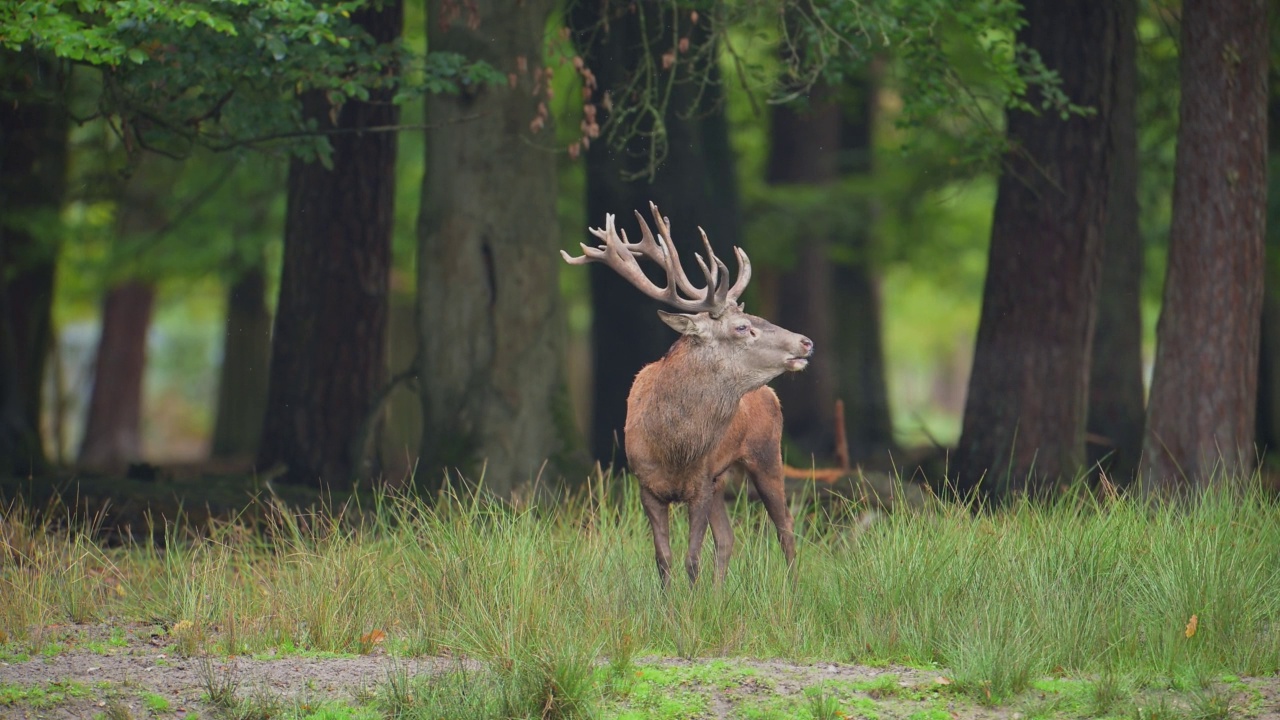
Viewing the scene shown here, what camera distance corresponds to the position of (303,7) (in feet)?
31.1

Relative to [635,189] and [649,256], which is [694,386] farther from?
[635,189]

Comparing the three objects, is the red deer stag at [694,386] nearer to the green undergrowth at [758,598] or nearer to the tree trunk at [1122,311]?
the green undergrowth at [758,598]

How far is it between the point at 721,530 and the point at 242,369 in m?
12.4

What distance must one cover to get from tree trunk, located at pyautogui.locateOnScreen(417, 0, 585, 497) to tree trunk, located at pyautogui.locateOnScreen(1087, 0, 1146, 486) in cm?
558

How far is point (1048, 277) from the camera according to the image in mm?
11820

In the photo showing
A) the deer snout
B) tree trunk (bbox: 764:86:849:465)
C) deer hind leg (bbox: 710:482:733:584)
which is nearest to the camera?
the deer snout

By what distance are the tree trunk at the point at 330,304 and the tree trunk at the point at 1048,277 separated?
17.3 feet

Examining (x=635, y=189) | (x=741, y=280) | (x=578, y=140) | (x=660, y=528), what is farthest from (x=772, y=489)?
(x=635, y=189)

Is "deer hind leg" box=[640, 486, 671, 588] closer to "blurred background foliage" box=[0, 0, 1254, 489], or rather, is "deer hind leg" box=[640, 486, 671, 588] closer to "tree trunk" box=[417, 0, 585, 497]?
"tree trunk" box=[417, 0, 585, 497]

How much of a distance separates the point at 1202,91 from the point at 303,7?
6201 millimetres

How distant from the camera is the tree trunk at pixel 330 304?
13.4 m

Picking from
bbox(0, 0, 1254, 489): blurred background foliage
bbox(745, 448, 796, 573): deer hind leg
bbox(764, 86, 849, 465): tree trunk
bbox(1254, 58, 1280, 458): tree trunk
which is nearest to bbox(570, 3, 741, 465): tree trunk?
bbox(0, 0, 1254, 489): blurred background foliage

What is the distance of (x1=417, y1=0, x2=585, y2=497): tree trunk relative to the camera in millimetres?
11320

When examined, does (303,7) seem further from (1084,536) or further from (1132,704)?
(1132,704)
